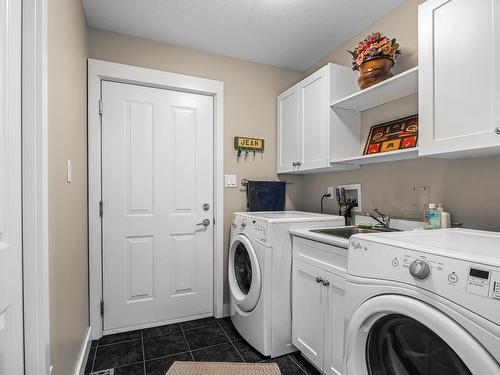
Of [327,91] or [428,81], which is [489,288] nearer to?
[428,81]

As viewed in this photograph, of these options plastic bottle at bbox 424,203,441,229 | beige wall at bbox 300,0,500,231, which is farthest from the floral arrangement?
plastic bottle at bbox 424,203,441,229

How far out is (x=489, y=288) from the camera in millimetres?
695

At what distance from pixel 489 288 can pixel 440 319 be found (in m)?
0.15

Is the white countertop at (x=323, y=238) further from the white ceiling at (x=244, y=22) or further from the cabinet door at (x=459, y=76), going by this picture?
the white ceiling at (x=244, y=22)

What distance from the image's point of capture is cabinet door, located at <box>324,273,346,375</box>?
145 cm

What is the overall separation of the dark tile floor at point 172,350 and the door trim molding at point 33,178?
3.06 feet

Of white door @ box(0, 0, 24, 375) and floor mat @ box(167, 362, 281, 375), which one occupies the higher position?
white door @ box(0, 0, 24, 375)

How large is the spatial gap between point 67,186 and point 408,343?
1633mm

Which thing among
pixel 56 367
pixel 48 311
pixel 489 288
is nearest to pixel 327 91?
pixel 489 288

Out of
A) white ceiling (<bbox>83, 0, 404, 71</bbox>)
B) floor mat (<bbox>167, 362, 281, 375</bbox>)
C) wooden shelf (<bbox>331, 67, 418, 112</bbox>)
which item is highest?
white ceiling (<bbox>83, 0, 404, 71</bbox>)

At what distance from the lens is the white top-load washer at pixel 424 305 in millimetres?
698

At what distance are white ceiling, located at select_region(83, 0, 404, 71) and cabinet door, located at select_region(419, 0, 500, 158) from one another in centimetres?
72

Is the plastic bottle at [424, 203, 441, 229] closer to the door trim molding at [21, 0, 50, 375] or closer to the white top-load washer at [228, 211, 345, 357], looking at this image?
the white top-load washer at [228, 211, 345, 357]

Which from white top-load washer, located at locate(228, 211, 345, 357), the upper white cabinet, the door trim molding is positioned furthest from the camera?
the upper white cabinet
